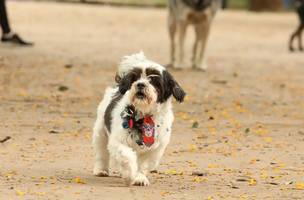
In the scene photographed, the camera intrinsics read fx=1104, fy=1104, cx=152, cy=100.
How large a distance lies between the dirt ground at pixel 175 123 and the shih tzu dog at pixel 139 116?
222mm

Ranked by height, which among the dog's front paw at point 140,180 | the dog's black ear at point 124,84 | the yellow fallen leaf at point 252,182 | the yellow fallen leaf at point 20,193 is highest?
the dog's black ear at point 124,84

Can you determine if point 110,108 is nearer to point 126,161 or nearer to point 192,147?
point 126,161

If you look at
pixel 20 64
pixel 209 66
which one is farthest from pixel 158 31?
pixel 20 64

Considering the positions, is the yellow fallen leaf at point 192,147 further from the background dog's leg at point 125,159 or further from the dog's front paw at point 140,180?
the background dog's leg at point 125,159

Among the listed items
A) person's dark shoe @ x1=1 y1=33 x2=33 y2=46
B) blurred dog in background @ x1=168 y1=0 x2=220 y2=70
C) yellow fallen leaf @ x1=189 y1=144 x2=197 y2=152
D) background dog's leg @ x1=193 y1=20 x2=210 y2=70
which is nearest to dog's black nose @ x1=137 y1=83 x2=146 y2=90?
yellow fallen leaf @ x1=189 y1=144 x2=197 y2=152

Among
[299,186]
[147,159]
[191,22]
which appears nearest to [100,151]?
[147,159]

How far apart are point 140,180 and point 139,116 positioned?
517mm

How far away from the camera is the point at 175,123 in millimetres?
13570

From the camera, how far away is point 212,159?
10750mm

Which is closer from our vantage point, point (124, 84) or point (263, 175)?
→ point (124, 84)

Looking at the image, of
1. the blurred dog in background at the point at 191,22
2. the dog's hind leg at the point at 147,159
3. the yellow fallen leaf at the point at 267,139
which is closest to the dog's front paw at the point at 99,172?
the dog's hind leg at the point at 147,159

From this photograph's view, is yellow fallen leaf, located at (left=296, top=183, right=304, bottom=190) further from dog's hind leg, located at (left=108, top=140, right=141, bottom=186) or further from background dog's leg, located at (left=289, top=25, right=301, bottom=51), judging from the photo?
background dog's leg, located at (left=289, top=25, right=301, bottom=51)

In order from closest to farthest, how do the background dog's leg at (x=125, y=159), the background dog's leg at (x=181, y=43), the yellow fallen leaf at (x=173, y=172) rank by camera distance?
the background dog's leg at (x=125, y=159) → the yellow fallen leaf at (x=173, y=172) → the background dog's leg at (x=181, y=43)

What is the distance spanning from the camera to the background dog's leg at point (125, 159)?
28.3ft
